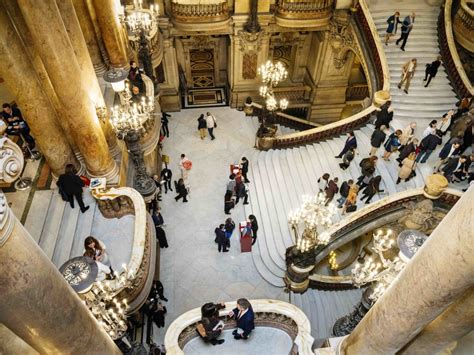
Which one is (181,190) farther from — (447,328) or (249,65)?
(447,328)

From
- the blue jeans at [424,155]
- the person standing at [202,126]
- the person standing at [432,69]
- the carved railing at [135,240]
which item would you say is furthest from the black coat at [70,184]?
the person standing at [432,69]

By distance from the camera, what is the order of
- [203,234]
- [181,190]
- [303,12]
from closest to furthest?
1. [203,234]
2. [181,190]
3. [303,12]

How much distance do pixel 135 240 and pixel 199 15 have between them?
8742 millimetres

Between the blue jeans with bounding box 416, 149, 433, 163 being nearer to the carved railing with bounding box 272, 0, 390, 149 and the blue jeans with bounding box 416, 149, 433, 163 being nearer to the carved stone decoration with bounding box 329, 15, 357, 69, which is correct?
the carved railing with bounding box 272, 0, 390, 149

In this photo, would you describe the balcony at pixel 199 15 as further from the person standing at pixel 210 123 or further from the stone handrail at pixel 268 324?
the stone handrail at pixel 268 324

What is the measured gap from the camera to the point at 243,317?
20.7ft

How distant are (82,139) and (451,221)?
6.63m

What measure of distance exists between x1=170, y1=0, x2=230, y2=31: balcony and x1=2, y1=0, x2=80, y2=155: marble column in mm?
6766

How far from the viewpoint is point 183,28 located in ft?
43.4

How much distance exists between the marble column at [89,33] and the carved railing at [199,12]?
367cm

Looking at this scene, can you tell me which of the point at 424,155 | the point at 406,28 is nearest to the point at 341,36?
the point at 406,28

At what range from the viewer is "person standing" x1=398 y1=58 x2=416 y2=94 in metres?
11.5

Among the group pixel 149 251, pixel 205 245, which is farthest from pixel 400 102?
pixel 149 251

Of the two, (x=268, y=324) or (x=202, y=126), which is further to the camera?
(x=202, y=126)
